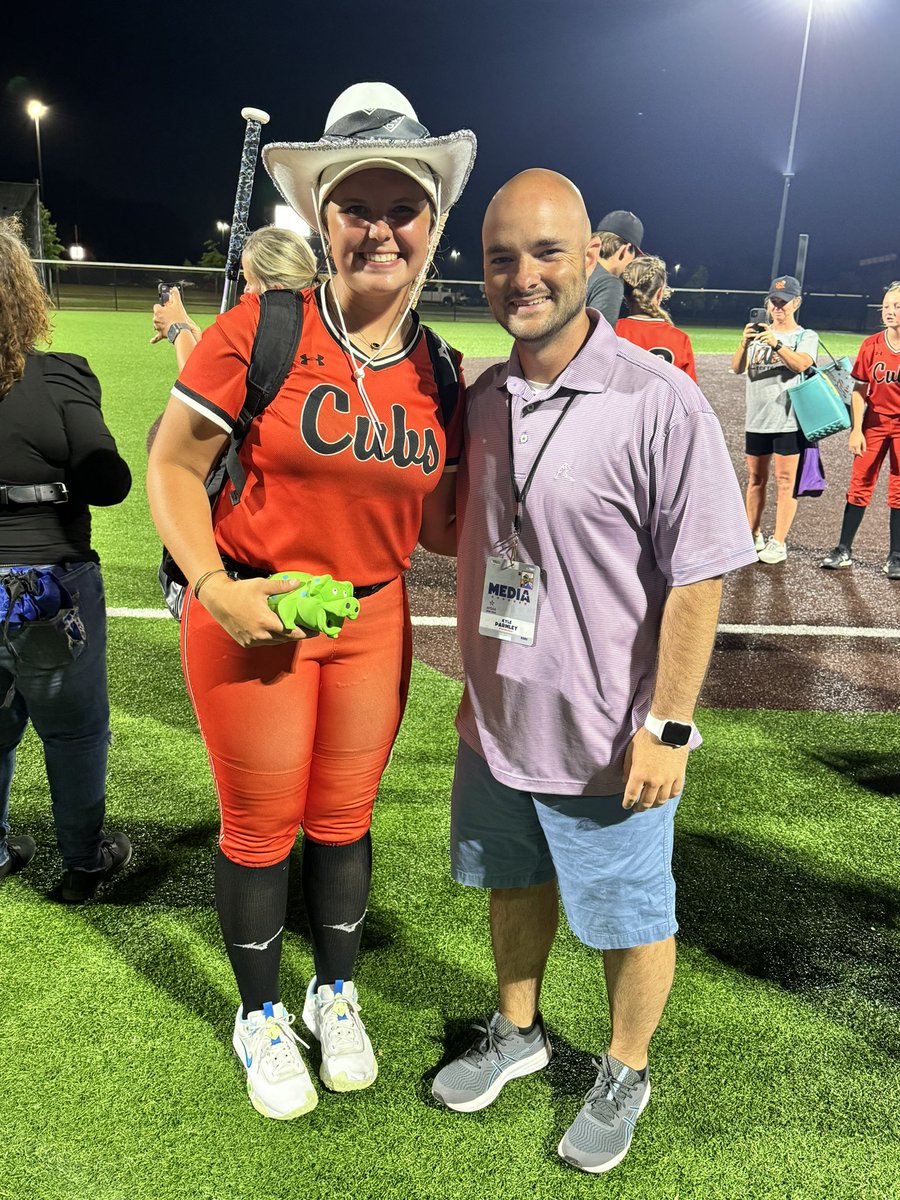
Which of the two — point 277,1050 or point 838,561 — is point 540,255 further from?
point 838,561

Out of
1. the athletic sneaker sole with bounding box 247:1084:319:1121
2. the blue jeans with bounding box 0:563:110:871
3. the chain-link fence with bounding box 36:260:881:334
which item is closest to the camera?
the athletic sneaker sole with bounding box 247:1084:319:1121

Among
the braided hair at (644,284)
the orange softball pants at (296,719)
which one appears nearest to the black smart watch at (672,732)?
the orange softball pants at (296,719)

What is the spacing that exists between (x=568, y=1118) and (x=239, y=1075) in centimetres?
89

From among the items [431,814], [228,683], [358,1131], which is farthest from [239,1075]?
[431,814]

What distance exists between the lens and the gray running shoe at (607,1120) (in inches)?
86.8

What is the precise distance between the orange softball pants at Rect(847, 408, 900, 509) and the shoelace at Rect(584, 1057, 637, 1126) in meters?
6.33

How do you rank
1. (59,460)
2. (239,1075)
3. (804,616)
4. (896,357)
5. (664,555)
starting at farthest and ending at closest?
(896,357), (804,616), (59,460), (239,1075), (664,555)

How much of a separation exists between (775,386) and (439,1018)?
20.3ft

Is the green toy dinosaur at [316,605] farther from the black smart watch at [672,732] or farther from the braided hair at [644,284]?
the braided hair at [644,284]

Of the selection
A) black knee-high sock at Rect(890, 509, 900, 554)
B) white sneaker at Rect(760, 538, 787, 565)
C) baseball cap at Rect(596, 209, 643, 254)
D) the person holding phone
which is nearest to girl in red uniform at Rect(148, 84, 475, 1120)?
baseball cap at Rect(596, 209, 643, 254)

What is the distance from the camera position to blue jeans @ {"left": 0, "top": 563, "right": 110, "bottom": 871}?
2.76 meters

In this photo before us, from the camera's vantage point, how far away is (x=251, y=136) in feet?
12.6

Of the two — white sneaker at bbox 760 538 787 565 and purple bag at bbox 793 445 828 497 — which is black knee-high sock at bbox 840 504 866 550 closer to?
purple bag at bbox 793 445 828 497

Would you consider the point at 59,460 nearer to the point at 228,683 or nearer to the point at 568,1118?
the point at 228,683
